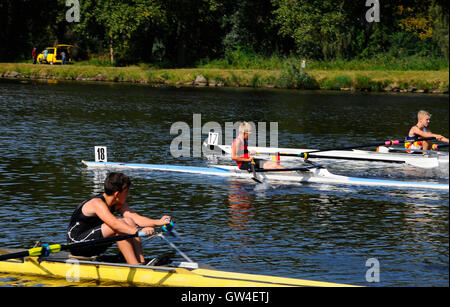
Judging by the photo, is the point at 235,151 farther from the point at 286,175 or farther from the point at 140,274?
the point at 140,274

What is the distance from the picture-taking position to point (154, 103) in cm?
4469

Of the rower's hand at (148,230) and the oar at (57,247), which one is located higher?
the rower's hand at (148,230)

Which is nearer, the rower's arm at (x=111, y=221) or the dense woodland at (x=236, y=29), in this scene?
the rower's arm at (x=111, y=221)

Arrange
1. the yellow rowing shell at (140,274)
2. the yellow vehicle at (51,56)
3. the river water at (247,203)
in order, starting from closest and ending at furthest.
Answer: the yellow rowing shell at (140,274) < the river water at (247,203) < the yellow vehicle at (51,56)

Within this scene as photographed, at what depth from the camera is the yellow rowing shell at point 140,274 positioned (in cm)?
1059

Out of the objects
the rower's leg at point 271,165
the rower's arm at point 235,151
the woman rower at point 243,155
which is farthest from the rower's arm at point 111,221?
the rower's leg at point 271,165

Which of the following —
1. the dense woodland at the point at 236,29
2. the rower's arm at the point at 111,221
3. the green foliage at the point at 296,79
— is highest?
the dense woodland at the point at 236,29

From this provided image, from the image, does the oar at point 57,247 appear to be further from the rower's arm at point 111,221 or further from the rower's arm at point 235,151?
the rower's arm at point 235,151

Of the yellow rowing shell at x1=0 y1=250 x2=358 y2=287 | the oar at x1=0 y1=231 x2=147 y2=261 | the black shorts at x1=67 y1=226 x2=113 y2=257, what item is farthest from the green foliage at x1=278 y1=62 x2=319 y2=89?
the oar at x1=0 y1=231 x2=147 y2=261

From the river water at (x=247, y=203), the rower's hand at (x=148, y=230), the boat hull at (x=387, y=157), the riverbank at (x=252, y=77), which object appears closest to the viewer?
the rower's hand at (x=148, y=230)

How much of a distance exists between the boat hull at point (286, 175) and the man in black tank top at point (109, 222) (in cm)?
984

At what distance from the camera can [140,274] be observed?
1107 centimetres
